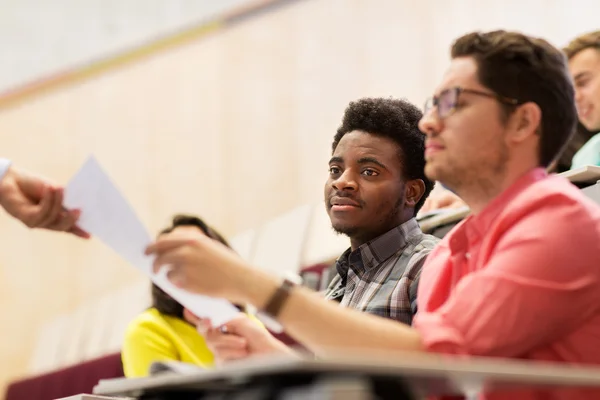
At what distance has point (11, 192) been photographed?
1295 millimetres

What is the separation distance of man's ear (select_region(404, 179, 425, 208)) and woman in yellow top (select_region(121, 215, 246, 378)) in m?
0.65

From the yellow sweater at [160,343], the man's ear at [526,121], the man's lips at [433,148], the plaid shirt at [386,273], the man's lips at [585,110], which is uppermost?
the man's ear at [526,121]

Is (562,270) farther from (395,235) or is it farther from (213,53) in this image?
(213,53)

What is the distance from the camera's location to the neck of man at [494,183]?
0.94 metres

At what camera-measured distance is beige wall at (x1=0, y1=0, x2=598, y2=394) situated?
13.4ft

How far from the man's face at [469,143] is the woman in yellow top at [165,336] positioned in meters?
1.01

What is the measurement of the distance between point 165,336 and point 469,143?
121 centimetres

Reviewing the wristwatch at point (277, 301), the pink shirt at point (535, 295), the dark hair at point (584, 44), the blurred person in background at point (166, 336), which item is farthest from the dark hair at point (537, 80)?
the dark hair at point (584, 44)

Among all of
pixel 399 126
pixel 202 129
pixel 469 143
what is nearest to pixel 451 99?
pixel 469 143

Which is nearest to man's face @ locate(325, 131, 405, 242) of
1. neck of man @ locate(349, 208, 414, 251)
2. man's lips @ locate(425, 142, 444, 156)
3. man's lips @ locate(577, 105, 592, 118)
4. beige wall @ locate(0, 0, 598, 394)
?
neck of man @ locate(349, 208, 414, 251)

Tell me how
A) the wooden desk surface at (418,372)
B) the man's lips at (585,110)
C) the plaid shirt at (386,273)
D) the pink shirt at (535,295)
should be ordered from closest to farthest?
the wooden desk surface at (418,372)
the pink shirt at (535,295)
the plaid shirt at (386,273)
the man's lips at (585,110)

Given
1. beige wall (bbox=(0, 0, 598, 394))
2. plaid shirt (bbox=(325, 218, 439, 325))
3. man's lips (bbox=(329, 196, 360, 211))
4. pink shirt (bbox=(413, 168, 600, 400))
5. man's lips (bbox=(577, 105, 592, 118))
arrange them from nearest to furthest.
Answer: pink shirt (bbox=(413, 168, 600, 400)) → plaid shirt (bbox=(325, 218, 439, 325)) → man's lips (bbox=(329, 196, 360, 211)) → man's lips (bbox=(577, 105, 592, 118)) → beige wall (bbox=(0, 0, 598, 394))

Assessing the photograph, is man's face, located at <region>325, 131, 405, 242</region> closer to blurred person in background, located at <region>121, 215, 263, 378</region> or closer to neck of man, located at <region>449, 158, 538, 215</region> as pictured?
neck of man, located at <region>449, 158, 538, 215</region>

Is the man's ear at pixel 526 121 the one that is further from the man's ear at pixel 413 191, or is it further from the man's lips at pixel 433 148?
the man's ear at pixel 413 191
